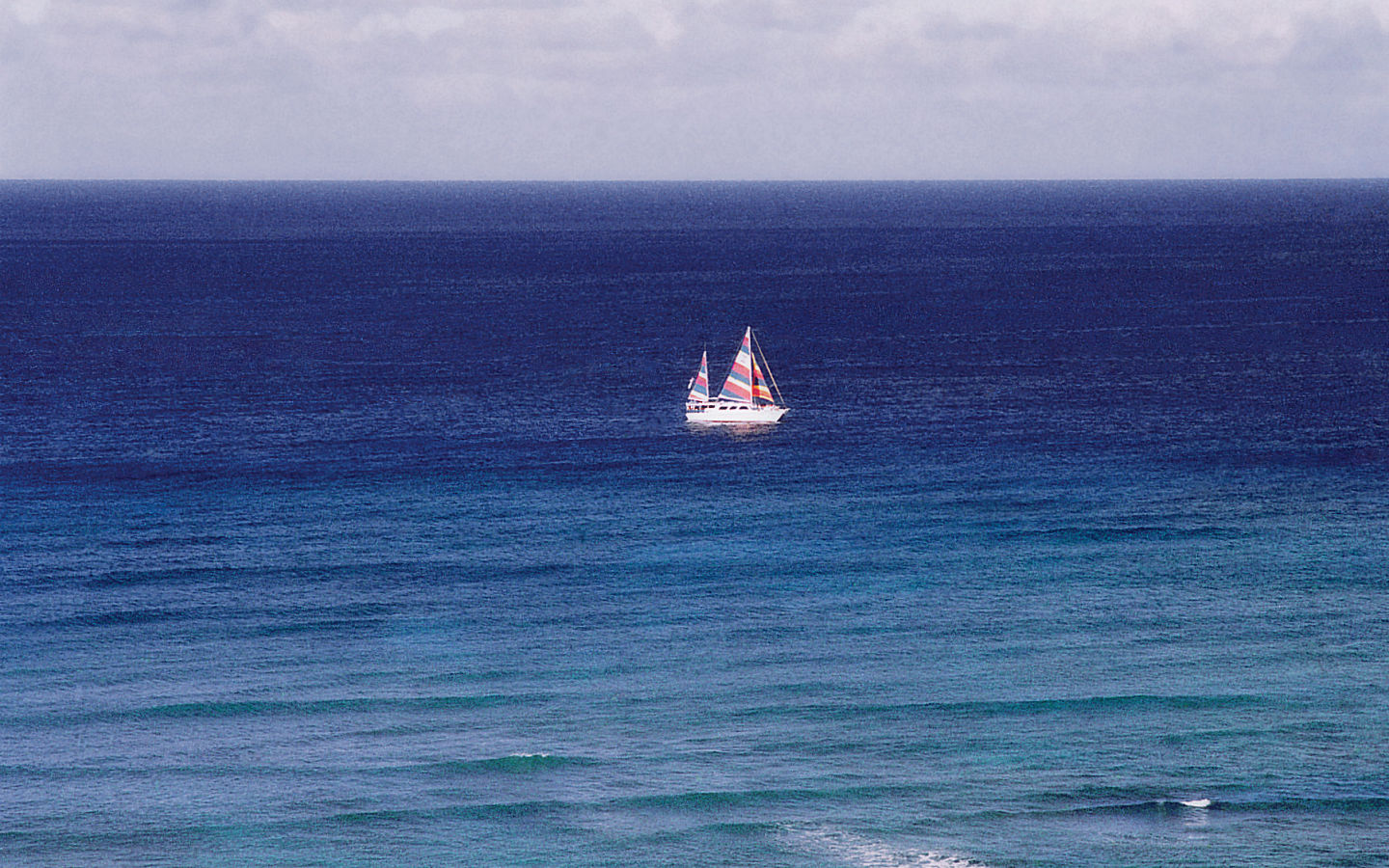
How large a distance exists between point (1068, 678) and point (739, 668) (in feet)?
49.6

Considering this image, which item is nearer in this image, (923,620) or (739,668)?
(739,668)

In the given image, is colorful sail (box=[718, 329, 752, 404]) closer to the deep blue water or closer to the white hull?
the white hull

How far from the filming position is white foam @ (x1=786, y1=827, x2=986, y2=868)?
177 feet

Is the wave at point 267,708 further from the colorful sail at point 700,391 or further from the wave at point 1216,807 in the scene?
the colorful sail at point 700,391

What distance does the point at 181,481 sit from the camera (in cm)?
10494

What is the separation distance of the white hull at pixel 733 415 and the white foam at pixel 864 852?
70143 mm

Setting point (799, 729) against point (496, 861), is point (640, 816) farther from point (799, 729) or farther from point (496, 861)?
point (799, 729)

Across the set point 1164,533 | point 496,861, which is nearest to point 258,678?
point 496,861

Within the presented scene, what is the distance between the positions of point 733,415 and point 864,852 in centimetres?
7219

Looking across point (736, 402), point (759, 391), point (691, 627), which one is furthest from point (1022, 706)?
point (759, 391)

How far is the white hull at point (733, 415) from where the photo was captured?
125 metres

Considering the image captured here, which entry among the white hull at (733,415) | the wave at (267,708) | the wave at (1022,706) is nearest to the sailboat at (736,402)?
the white hull at (733,415)

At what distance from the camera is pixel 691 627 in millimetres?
78062

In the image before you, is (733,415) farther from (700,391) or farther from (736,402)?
(700,391)
